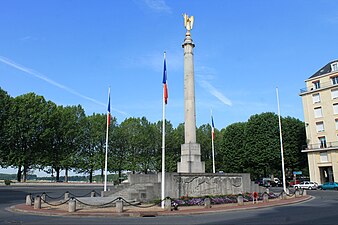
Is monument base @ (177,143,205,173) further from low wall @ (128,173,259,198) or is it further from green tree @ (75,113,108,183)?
green tree @ (75,113,108,183)

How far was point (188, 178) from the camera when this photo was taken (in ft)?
81.4

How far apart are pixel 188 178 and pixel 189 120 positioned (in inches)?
235

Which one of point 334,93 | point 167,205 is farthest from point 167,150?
point 167,205

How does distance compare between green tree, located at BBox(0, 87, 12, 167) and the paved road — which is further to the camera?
green tree, located at BBox(0, 87, 12, 167)

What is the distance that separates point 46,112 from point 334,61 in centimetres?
5525

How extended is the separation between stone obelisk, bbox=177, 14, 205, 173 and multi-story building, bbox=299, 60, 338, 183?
34.5 metres

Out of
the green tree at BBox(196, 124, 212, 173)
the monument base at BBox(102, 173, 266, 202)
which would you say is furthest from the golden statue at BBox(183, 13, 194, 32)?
the green tree at BBox(196, 124, 212, 173)

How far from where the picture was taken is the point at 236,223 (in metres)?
13.7

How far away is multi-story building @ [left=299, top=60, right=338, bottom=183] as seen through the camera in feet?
174

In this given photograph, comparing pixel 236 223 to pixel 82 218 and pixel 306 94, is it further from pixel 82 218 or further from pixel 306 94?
pixel 306 94

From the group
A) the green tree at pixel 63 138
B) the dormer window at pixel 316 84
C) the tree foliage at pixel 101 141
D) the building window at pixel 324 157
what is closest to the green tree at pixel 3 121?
the tree foliage at pixel 101 141

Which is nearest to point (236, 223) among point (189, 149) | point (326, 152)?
point (189, 149)

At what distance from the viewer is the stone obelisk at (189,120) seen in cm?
2750

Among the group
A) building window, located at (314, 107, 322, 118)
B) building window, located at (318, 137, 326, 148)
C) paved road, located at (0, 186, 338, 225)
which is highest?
building window, located at (314, 107, 322, 118)
